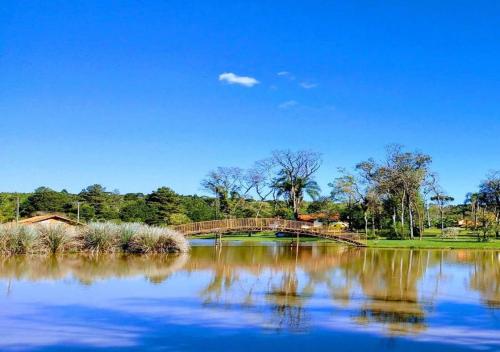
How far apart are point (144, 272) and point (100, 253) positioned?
28.8 ft

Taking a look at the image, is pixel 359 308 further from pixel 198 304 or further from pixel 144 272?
pixel 144 272

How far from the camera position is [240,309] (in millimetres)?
12281

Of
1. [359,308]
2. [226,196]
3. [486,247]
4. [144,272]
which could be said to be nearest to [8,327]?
[359,308]

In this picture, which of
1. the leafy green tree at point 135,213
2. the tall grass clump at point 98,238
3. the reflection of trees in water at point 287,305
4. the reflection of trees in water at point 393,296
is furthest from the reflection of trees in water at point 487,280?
the leafy green tree at point 135,213

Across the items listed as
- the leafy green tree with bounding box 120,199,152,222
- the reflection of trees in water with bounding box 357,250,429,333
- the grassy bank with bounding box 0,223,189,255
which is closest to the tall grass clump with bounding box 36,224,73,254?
the grassy bank with bounding box 0,223,189,255

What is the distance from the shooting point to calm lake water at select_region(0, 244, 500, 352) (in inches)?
363

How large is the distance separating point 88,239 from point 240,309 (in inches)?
702

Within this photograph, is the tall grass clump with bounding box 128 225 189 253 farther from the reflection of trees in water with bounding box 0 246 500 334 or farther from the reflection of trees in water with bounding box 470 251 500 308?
the reflection of trees in water with bounding box 470 251 500 308

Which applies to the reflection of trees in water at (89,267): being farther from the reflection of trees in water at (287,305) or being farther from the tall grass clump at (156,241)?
the reflection of trees in water at (287,305)

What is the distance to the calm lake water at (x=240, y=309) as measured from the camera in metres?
9.21

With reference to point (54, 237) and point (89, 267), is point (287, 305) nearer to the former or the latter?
point (89, 267)

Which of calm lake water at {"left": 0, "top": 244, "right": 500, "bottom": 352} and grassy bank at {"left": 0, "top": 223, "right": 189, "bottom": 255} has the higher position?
grassy bank at {"left": 0, "top": 223, "right": 189, "bottom": 255}

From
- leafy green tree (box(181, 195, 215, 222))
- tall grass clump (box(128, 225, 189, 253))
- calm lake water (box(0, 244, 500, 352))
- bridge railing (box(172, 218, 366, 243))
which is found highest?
leafy green tree (box(181, 195, 215, 222))

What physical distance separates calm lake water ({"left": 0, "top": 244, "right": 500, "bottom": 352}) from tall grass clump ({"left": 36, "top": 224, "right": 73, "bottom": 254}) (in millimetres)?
4052
